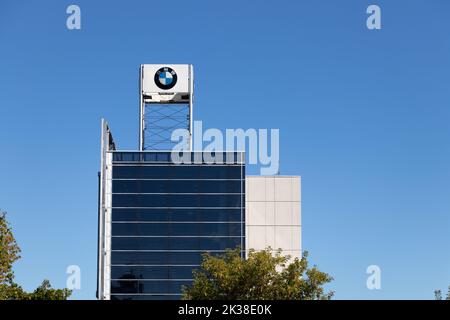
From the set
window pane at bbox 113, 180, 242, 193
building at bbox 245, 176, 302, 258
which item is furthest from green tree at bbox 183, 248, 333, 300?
building at bbox 245, 176, 302, 258

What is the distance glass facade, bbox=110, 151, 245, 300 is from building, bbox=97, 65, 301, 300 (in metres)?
0.14

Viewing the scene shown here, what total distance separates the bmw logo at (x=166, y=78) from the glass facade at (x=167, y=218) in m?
10.0

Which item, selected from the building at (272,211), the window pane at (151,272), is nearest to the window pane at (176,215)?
the building at (272,211)

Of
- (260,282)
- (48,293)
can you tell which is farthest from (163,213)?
(260,282)

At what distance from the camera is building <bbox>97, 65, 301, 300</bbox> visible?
122 metres

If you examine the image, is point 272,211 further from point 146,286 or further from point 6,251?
point 6,251

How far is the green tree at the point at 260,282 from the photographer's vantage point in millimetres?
56844

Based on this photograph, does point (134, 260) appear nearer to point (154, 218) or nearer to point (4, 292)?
point (154, 218)

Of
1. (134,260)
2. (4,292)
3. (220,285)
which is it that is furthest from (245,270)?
(134,260)

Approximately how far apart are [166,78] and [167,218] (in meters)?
19.3

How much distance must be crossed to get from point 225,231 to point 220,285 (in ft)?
218

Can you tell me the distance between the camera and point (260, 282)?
186ft

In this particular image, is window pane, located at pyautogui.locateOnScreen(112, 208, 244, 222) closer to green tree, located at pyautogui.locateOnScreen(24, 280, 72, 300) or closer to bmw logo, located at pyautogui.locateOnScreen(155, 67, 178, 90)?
bmw logo, located at pyautogui.locateOnScreen(155, 67, 178, 90)

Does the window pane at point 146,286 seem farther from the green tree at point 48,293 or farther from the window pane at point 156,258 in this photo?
the green tree at point 48,293
